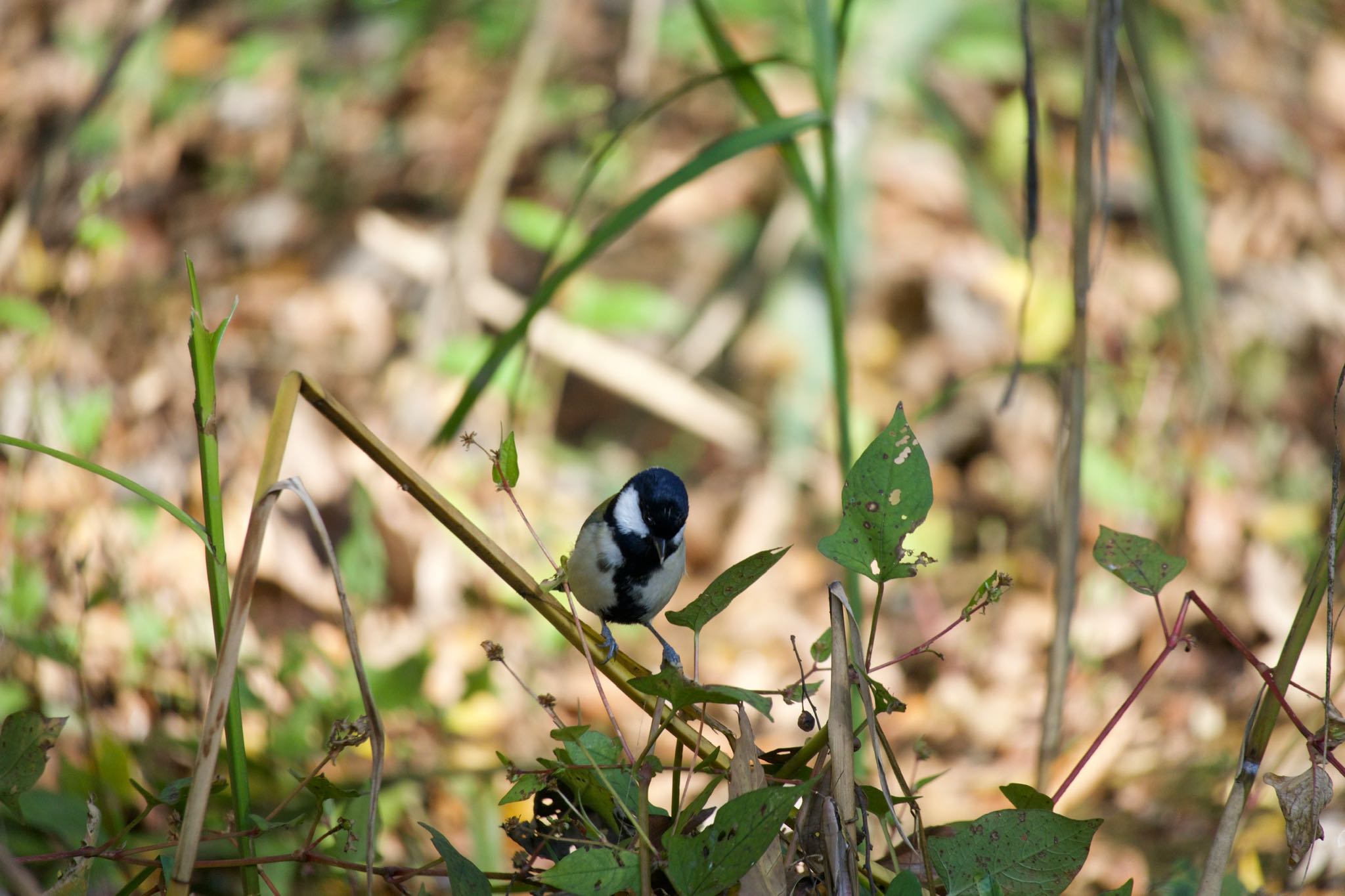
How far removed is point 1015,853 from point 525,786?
484 mm

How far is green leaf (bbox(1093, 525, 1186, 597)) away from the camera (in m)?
1.12

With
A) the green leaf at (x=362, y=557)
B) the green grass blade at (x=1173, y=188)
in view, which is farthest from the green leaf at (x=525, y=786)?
the green leaf at (x=362, y=557)

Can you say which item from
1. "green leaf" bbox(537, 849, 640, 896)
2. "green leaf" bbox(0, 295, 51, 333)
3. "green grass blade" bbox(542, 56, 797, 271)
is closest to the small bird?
"green grass blade" bbox(542, 56, 797, 271)

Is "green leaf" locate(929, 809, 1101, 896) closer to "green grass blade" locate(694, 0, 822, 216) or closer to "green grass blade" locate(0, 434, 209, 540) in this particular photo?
"green grass blade" locate(0, 434, 209, 540)

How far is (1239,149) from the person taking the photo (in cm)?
579

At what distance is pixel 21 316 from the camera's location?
4.48 meters

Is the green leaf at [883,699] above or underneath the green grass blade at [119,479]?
underneath

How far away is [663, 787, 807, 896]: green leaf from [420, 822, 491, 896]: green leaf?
0.21 m

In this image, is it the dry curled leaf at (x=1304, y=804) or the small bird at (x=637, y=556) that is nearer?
the dry curled leaf at (x=1304, y=804)

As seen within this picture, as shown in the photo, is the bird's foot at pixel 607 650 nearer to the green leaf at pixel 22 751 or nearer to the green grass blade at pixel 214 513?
the green grass blade at pixel 214 513

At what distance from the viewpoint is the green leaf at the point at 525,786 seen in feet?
3.53

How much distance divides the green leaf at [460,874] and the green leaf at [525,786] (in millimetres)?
65

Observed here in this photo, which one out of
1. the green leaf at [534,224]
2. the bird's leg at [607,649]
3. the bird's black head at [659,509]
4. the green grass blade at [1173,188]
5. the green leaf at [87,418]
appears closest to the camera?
the bird's leg at [607,649]

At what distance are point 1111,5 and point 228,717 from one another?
65.1 inches
